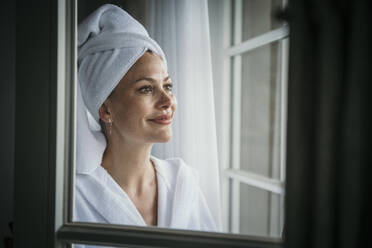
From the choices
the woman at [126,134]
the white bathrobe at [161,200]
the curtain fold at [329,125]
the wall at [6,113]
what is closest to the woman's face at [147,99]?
the woman at [126,134]

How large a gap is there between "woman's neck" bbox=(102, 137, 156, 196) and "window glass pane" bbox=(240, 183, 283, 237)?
12.5 inches

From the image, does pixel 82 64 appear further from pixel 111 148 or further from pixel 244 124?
pixel 244 124

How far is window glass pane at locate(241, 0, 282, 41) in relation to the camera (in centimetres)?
84

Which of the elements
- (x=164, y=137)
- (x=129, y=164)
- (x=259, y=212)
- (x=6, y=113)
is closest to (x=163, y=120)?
(x=164, y=137)

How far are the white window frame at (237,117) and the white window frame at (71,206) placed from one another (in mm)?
36

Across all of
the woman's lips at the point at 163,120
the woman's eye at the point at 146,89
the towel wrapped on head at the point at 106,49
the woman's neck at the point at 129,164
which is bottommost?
the woman's neck at the point at 129,164

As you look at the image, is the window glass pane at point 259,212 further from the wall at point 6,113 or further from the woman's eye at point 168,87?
the wall at point 6,113

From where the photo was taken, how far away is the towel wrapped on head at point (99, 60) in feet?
2.90

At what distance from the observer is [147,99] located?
2.90 ft

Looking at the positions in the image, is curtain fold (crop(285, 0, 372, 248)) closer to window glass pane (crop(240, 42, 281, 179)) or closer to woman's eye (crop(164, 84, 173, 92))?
window glass pane (crop(240, 42, 281, 179))

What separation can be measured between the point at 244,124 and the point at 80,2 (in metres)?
0.66

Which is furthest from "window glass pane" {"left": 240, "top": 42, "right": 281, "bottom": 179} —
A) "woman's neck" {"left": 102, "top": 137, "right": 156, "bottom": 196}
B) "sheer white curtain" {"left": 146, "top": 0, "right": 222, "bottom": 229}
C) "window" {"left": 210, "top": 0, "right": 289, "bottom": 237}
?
"woman's neck" {"left": 102, "top": 137, "right": 156, "bottom": 196}

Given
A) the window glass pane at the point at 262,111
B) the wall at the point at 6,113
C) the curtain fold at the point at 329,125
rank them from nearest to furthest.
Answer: the curtain fold at the point at 329,125 < the window glass pane at the point at 262,111 < the wall at the point at 6,113

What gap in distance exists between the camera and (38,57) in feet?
2.93
